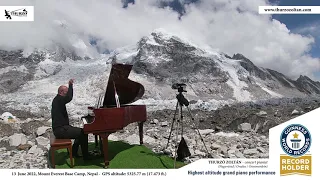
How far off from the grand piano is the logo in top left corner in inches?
71.1

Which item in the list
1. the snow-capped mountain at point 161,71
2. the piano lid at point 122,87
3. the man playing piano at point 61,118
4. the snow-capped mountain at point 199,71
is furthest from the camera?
the snow-capped mountain at point 199,71

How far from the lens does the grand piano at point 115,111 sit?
5199 mm

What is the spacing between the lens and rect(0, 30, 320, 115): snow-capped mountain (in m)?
48.0

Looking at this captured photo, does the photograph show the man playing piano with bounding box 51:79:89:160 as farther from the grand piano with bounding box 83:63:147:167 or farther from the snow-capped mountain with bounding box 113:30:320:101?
the snow-capped mountain with bounding box 113:30:320:101

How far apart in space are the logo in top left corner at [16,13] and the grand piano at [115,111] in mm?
1805

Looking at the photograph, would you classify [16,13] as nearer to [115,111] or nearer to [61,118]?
[61,118]

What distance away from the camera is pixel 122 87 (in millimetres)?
6535

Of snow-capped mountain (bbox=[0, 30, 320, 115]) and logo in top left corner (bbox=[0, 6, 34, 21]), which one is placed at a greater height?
snow-capped mountain (bbox=[0, 30, 320, 115])

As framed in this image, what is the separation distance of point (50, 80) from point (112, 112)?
49569 mm

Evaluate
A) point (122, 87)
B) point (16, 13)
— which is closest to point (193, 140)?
point (122, 87)

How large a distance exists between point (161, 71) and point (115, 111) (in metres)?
54.5

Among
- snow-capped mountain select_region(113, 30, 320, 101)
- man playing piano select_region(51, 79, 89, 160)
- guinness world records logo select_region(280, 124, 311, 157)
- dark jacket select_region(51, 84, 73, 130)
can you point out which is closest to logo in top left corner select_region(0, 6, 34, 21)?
man playing piano select_region(51, 79, 89, 160)

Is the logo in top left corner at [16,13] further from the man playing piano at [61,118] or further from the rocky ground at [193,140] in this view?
the rocky ground at [193,140]

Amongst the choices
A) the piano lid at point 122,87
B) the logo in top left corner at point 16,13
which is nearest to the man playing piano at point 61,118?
the piano lid at point 122,87
